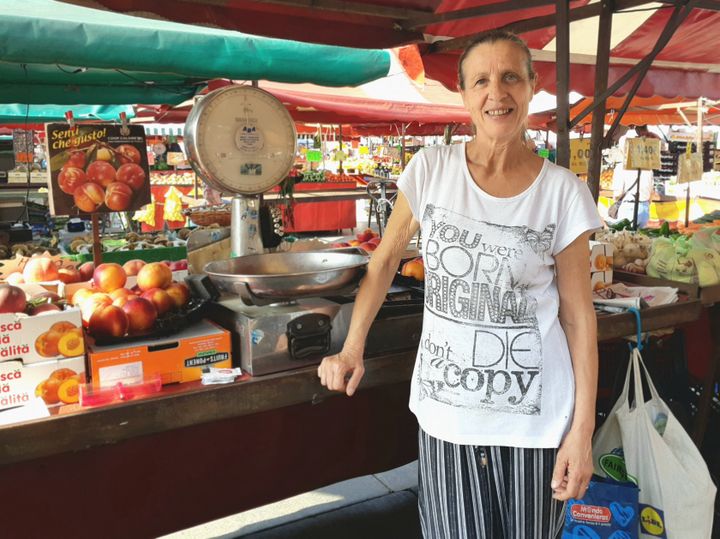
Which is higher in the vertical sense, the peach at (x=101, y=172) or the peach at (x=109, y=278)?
the peach at (x=101, y=172)

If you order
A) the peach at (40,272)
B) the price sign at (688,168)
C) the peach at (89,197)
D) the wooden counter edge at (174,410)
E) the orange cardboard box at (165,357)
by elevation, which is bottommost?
the wooden counter edge at (174,410)

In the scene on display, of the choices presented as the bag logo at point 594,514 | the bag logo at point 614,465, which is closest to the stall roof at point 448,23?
the bag logo at point 614,465

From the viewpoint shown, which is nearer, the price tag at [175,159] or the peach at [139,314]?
the peach at [139,314]

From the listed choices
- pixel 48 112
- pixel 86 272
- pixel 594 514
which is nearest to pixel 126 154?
pixel 86 272

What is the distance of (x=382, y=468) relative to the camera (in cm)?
259

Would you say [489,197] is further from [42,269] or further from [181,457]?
[42,269]

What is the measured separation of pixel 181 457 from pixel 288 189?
1.35m

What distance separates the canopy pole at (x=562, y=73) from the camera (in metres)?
2.64

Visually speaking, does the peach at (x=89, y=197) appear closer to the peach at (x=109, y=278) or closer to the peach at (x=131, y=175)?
the peach at (x=131, y=175)

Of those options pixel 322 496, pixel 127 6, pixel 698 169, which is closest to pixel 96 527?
pixel 322 496

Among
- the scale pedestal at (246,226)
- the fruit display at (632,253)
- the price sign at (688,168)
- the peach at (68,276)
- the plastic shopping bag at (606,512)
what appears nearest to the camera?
the scale pedestal at (246,226)

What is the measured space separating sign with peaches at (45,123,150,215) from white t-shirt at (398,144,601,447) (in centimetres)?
155

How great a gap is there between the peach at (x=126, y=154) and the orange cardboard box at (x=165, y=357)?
42.3 inches

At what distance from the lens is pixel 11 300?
61.6 inches
